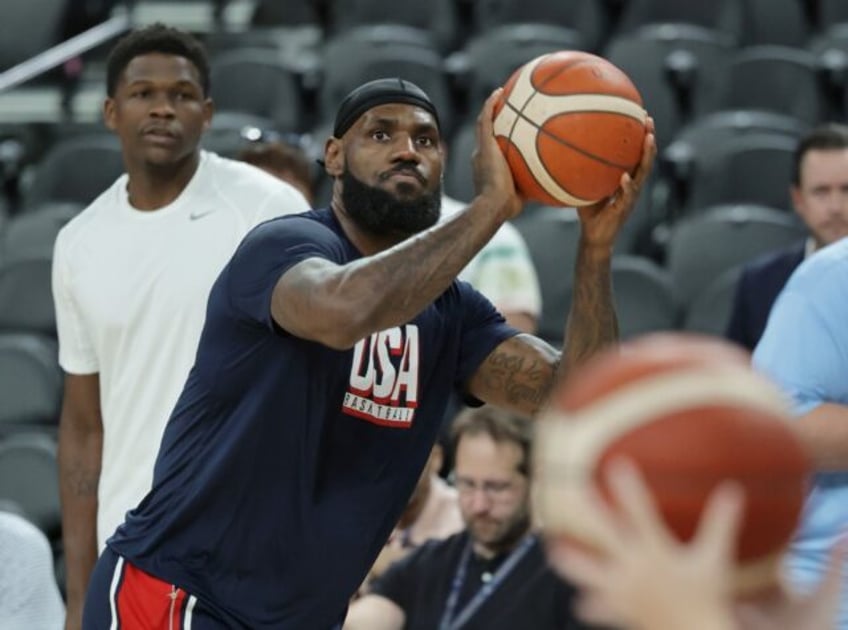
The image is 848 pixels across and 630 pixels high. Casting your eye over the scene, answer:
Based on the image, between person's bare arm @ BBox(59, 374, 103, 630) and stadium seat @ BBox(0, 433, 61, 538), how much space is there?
2138mm

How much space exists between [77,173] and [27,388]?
6.71ft

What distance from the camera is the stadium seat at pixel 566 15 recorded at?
10867mm

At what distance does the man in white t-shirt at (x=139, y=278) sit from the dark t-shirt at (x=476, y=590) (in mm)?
1205

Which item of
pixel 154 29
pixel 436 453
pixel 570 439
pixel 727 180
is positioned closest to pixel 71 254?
pixel 154 29

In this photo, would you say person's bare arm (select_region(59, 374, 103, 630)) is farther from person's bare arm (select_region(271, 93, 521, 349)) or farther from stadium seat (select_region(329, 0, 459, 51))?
stadium seat (select_region(329, 0, 459, 51))

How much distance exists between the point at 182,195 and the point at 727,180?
4.38 metres

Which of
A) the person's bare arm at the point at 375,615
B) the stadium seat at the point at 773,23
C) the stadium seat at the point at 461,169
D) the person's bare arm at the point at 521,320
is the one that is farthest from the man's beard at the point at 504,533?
the stadium seat at the point at 773,23

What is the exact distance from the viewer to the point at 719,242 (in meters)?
8.58

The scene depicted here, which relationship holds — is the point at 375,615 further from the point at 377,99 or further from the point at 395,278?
the point at 395,278

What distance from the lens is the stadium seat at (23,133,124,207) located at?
9711 millimetres

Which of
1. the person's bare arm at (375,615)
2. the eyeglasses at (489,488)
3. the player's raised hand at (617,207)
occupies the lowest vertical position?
the person's bare arm at (375,615)

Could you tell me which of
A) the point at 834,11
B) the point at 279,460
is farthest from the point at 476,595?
the point at 834,11

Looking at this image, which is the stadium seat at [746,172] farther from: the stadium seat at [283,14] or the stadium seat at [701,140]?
the stadium seat at [283,14]

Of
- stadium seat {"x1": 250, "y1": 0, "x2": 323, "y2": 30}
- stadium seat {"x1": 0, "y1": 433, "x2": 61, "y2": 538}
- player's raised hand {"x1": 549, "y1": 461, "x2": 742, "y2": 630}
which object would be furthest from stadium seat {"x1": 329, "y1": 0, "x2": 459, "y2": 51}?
player's raised hand {"x1": 549, "y1": 461, "x2": 742, "y2": 630}
